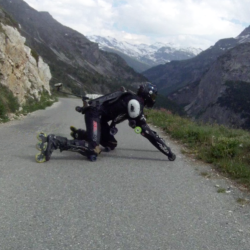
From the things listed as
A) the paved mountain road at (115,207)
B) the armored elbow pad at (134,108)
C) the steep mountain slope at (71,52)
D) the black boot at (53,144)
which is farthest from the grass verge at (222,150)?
the steep mountain slope at (71,52)

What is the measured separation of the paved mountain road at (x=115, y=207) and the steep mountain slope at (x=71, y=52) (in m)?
112

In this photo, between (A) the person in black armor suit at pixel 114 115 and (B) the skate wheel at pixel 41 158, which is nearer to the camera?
(B) the skate wheel at pixel 41 158

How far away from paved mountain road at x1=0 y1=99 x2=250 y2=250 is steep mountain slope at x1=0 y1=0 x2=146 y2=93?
11233 cm

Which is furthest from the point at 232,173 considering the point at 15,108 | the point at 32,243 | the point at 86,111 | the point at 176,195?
the point at 15,108

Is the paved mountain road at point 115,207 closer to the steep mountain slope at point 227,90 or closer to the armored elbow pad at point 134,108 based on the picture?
the armored elbow pad at point 134,108

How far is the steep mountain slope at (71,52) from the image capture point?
128 m

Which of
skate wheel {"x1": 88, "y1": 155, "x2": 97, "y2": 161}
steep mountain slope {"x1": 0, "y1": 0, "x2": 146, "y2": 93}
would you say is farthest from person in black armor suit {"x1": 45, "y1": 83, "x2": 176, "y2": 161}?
steep mountain slope {"x1": 0, "y1": 0, "x2": 146, "y2": 93}

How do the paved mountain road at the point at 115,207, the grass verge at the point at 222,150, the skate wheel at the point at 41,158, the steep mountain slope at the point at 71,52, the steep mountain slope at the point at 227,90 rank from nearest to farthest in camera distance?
the paved mountain road at the point at 115,207, the grass verge at the point at 222,150, the skate wheel at the point at 41,158, the steep mountain slope at the point at 227,90, the steep mountain slope at the point at 71,52

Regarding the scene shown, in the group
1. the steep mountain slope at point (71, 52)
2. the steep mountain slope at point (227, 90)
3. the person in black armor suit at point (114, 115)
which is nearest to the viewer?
the person in black armor suit at point (114, 115)

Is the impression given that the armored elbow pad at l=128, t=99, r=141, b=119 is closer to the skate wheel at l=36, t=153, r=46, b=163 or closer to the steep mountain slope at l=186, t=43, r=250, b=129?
the skate wheel at l=36, t=153, r=46, b=163

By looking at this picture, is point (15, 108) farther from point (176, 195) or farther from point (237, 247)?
point (237, 247)

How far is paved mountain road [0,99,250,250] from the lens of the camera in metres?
3.36

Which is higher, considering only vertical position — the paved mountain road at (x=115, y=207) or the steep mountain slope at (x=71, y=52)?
the steep mountain slope at (x=71, y=52)

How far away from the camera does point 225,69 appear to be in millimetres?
141375
